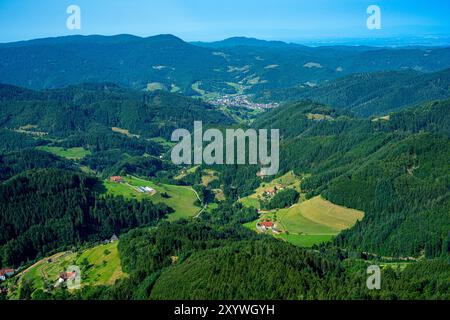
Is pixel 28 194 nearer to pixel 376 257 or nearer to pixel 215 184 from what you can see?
pixel 215 184

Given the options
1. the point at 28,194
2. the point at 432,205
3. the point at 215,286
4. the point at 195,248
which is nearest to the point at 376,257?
Answer: the point at 432,205

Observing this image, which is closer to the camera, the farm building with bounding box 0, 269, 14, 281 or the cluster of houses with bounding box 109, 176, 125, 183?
the farm building with bounding box 0, 269, 14, 281

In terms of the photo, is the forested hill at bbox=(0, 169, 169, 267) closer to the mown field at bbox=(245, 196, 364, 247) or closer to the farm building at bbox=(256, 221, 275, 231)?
the farm building at bbox=(256, 221, 275, 231)

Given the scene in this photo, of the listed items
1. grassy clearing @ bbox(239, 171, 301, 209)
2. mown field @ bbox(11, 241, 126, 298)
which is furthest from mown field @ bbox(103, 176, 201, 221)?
mown field @ bbox(11, 241, 126, 298)

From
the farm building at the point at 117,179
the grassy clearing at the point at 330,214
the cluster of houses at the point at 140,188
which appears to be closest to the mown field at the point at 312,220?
the grassy clearing at the point at 330,214

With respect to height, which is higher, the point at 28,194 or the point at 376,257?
the point at 28,194

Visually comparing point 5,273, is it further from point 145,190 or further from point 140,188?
point 140,188

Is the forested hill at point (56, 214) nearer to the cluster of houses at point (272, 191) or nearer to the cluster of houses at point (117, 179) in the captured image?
the cluster of houses at point (117, 179)
